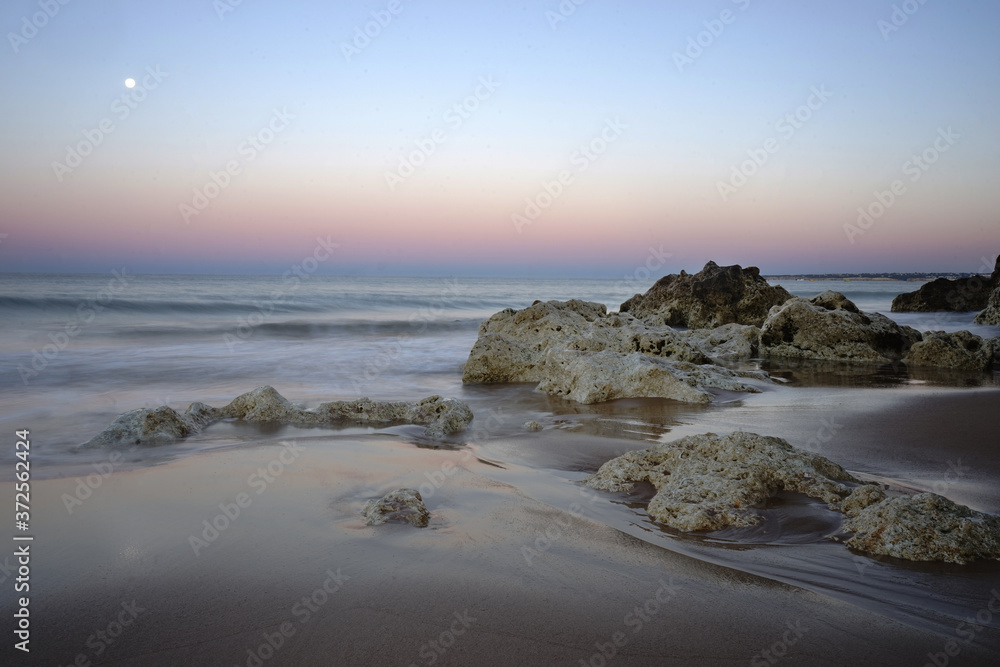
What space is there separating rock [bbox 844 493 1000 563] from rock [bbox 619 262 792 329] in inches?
580

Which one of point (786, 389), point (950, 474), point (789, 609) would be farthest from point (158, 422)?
point (786, 389)

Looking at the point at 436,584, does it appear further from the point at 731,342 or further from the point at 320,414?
the point at 731,342

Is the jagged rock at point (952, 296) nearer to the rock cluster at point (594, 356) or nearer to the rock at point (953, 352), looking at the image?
the rock at point (953, 352)

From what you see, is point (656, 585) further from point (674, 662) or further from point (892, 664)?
point (892, 664)

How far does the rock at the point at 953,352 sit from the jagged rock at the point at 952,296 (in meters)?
17.7

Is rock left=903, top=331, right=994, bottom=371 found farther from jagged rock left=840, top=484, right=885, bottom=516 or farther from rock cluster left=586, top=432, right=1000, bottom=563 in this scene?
jagged rock left=840, top=484, right=885, bottom=516

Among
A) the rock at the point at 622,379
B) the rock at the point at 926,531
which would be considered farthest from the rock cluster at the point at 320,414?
the rock at the point at 926,531

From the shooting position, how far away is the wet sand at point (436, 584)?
2188mm

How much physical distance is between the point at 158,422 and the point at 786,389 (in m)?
7.38

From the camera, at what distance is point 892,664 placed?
2037mm

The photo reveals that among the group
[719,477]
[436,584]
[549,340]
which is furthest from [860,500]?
[549,340]

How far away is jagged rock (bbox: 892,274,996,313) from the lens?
24.9 m

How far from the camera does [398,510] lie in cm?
342

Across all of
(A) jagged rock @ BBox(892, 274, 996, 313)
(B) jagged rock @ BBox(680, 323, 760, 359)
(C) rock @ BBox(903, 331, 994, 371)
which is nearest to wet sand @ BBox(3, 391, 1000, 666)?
(C) rock @ BBox(903, 331, 994, 371)
